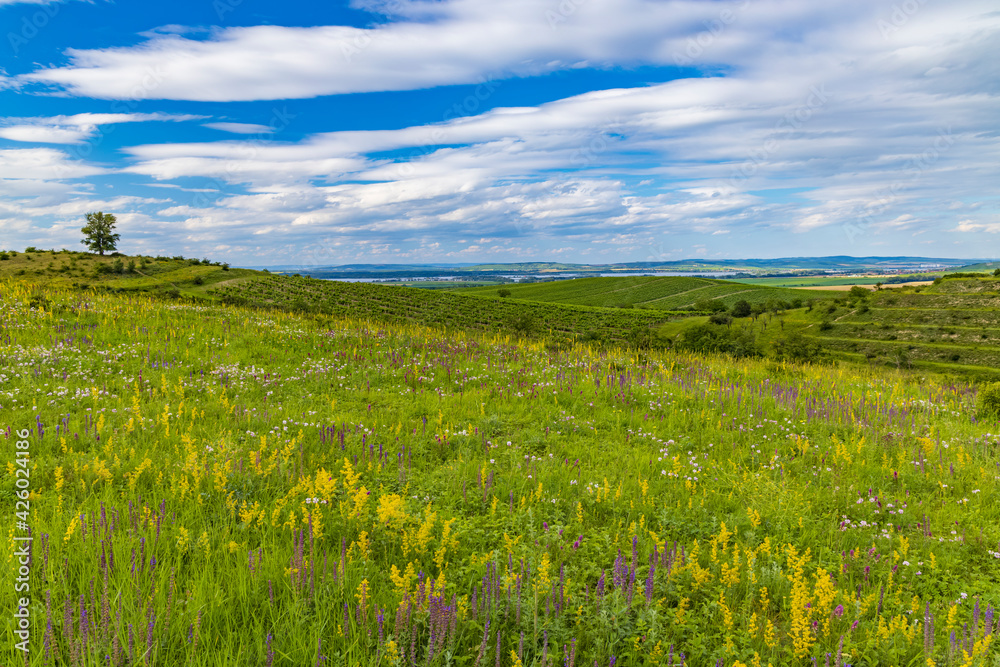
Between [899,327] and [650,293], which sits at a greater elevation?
[650,293]

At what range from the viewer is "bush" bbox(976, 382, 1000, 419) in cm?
1113

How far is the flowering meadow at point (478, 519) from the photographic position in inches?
137

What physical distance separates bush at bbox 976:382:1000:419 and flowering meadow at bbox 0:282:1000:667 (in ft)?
1.52

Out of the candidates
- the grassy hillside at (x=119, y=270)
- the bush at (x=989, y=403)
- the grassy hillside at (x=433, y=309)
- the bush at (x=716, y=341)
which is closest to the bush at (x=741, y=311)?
A: the grassy hillside at (x=433, y=309)

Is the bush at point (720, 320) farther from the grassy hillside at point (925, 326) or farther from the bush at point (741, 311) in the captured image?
the bush at point (741, 311)

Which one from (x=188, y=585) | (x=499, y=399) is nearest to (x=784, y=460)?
(x=499, y=399)

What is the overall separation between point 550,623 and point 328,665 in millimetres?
1570

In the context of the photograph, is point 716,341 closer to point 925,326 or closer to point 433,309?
point 925,326

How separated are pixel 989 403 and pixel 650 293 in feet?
441

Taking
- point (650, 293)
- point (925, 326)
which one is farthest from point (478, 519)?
point (650, 293)

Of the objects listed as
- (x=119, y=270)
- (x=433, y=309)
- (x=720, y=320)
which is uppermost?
(x=119, y=270)

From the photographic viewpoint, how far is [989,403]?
445 inches

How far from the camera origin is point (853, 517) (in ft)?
19.6

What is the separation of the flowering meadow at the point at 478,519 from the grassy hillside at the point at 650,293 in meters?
110
